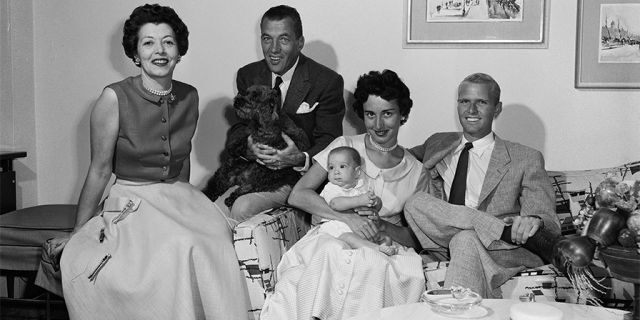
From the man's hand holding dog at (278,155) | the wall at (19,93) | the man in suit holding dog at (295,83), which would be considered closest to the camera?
the man's hand holding dog at (278,155)

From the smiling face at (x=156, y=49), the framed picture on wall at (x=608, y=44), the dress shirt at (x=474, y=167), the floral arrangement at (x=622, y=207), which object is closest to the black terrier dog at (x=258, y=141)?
the smiling face at (x=156, y=49)

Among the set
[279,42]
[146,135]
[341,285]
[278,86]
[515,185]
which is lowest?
[341,285]

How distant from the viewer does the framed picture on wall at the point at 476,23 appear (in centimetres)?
429

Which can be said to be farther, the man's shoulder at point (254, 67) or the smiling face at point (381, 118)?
the man's shoulder at point (254, 67)

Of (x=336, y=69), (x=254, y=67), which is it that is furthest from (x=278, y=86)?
(x=336, y=69)

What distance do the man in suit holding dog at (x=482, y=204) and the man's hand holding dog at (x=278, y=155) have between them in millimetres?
632

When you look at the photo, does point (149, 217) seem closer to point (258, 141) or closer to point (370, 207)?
point (258, 141)

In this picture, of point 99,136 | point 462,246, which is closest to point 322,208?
point 462,246

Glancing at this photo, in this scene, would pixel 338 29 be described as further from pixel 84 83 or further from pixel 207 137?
pixel 84 83

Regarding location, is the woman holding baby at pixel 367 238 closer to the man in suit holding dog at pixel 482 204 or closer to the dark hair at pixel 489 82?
the man in suit holding dog at pixel 482 204

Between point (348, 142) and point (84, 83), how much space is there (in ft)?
6.61

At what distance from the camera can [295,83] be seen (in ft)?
13.3

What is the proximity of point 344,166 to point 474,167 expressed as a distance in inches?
25.5

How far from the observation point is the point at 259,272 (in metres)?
3.28
